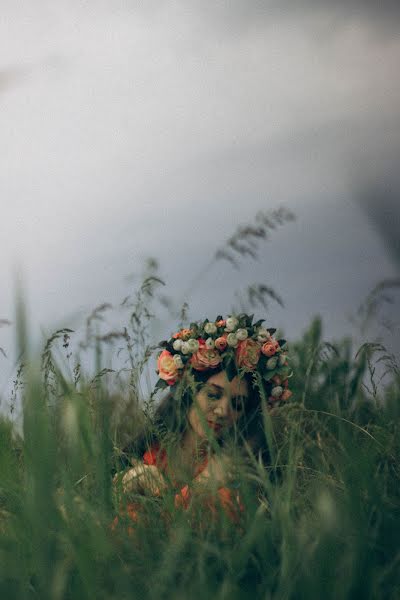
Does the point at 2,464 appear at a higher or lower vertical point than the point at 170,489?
higher

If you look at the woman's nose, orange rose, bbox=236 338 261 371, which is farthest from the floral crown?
the woman's nose

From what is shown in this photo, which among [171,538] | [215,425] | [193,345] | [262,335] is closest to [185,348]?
[193,345]

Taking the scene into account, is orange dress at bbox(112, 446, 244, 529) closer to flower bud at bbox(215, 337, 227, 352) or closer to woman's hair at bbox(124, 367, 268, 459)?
woman's hair at bbox(124, 367, 268, 459)

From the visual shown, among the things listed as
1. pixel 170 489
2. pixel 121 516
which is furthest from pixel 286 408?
pixel 121 516

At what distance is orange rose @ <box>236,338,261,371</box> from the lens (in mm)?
2792

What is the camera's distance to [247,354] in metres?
2.84

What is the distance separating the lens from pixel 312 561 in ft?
4.21

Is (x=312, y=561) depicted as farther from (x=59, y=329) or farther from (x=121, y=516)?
(x=59, y=329)

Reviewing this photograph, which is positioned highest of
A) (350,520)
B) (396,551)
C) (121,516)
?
(121,516)

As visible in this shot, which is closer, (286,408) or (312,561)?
(312,561)

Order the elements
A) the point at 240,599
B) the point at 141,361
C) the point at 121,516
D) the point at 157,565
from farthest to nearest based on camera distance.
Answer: the point at 141,361
the point at 121,516
the point at 157,565
the point at 240,599

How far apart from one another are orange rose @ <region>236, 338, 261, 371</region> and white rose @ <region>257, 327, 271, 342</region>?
13 centimetres

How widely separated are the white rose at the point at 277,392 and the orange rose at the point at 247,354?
0.19 m

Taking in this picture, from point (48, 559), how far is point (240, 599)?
38 cm
